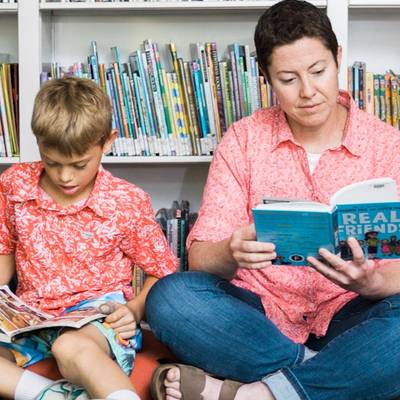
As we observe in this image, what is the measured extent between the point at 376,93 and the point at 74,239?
977mm

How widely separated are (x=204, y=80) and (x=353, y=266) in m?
0.92

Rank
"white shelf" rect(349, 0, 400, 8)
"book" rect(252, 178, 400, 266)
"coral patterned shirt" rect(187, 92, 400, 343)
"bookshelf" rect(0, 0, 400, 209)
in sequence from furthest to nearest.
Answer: "bookshelf" rect(0, 0, 400, 209) → "white shelf" rect(349, 0, 400, 8) → "coral patterned shirt" rect(187, 92, 400, 343) → "book" rect(252, 178, 400, 266)

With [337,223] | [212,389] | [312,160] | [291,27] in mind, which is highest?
[291,27]

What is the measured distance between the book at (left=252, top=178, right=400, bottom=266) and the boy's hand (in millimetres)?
381

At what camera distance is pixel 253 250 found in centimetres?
127

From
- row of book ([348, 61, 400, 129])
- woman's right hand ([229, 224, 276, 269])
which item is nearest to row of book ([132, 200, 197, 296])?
row of book ([348, 61, 400, 129])

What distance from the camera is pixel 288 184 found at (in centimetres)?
160

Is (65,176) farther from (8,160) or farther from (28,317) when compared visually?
(8,160)

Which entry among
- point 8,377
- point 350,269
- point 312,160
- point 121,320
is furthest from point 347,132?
point 8,377

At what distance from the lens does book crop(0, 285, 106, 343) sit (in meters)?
1.38

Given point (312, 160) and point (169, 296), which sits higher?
point (312, 160)

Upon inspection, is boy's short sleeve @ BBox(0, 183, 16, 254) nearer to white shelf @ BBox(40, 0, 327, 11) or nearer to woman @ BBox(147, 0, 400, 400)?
woman @ BBox(147, 0, 400, 400)

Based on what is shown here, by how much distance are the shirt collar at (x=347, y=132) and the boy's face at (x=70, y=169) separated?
0.37m

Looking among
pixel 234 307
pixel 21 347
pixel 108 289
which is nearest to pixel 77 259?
pixel 108 289
